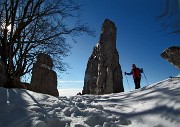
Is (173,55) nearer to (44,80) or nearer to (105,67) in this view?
(105,67)

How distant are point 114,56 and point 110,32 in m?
2.49

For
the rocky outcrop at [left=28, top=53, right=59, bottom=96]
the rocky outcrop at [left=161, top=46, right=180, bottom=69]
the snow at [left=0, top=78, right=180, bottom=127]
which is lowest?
the snow at [left=0, top=78, right=180, bottom=127]

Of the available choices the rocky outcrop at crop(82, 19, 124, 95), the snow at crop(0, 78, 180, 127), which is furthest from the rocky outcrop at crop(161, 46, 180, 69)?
the snow at crop(0, 78, 180, 127)

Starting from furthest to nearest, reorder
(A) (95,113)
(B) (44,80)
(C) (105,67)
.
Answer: (C) (105,67) → (B) (44,80) → (A) (95,113)

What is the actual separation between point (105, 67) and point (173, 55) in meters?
5.83

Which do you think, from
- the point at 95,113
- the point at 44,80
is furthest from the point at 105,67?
the point at 95,113

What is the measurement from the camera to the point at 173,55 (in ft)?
54.5

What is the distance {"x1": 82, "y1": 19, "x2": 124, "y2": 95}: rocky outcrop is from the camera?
1886cm

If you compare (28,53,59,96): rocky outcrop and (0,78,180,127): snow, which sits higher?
(28,53,59,96): rocky outcrop

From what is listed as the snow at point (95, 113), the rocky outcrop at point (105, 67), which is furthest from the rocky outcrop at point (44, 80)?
the rocky outcrop at point (105, 67)

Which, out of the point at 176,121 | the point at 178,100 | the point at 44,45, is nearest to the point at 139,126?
the point at 176,121

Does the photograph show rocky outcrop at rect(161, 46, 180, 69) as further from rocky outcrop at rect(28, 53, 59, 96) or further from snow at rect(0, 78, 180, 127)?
snow at rect(0, 78, 180, 127)

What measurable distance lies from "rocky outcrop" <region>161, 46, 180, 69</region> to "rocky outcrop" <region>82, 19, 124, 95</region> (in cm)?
437

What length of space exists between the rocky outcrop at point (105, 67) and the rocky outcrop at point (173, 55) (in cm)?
437
